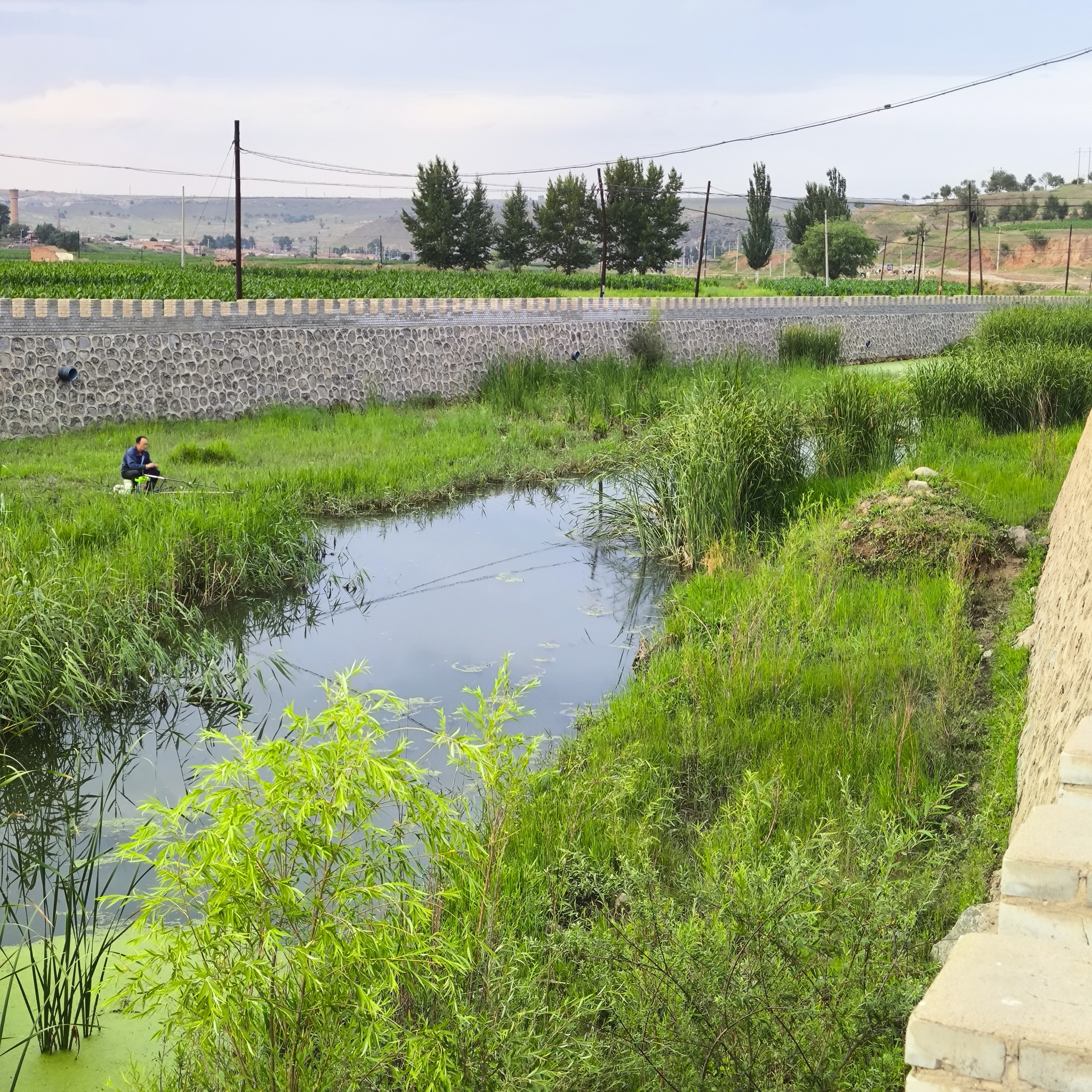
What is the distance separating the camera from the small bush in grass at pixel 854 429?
12273 millimetres

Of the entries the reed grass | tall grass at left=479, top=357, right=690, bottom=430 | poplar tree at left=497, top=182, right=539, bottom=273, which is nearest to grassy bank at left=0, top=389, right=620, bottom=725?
tall grass at left=479, top=357, right=690, bottom=430

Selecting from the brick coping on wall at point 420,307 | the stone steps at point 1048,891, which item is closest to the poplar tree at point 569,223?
the brick coping on wall at point 420,307

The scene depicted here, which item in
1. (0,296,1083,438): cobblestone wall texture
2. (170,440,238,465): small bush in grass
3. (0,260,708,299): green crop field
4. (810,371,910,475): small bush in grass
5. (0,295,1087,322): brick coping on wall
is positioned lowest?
(170,440,238,465): small bush in grass

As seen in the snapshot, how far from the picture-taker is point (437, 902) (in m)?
3.34

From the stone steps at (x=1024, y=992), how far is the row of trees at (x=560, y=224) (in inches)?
2258

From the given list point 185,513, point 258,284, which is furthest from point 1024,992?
point 258,284

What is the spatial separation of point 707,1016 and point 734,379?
12.5 metres

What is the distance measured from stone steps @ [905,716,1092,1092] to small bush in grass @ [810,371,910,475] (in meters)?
9.76

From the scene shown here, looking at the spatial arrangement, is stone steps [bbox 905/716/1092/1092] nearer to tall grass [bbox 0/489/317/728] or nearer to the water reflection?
the water reflection

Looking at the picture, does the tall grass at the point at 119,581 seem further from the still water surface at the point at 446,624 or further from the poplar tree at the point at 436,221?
the poplar tree at the point at 436,221

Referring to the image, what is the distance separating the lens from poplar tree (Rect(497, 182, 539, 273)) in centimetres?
6284

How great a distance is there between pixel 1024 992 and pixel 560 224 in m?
62.4

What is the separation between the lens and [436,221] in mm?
62688

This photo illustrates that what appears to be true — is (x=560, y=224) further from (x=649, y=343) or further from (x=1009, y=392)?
(x=1009, y=392)
